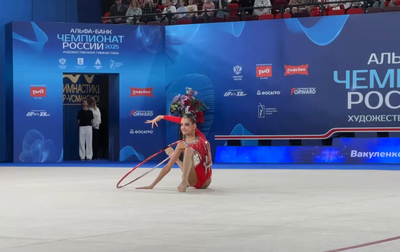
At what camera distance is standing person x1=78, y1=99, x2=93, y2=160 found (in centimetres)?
2450

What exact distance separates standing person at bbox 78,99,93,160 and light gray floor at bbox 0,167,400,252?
33.8 ft

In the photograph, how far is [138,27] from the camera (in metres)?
24.0

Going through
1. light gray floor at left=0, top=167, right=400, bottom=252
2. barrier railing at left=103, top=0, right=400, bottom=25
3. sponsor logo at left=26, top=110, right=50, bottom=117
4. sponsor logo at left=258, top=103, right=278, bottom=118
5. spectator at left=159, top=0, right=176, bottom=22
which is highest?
spectator at left=159, top=0, right=176, bottom=22

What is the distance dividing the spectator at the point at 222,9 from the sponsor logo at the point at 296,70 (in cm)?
266

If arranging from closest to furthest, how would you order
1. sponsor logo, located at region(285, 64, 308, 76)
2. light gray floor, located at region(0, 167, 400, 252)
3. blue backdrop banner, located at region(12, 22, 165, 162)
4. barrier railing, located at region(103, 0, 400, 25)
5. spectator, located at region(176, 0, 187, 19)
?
light gray floor, located at region(0, 167, 400, 252) < barrier railing, located at region(103, 0, 400, 25) < sponsor logo, located at region(285, 64, 308, 76) < blue backdrop banner, located at region(12, 22, 165, 162) < spectator, located at region(176, 0, 187, 19)

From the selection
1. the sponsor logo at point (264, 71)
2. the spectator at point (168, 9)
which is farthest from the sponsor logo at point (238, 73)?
the spectator at point (168, 9)

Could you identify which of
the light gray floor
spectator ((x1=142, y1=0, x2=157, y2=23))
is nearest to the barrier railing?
spectator ((x1=142, y1=0, x2=157, y2=23))

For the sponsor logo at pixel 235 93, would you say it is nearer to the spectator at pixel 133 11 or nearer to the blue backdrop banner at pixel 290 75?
the blue backdrop banner at pixel 290 75

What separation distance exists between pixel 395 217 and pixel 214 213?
2.00 metres

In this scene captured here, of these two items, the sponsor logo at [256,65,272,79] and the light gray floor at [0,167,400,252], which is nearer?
the light gray floor at [0,167,400,252]

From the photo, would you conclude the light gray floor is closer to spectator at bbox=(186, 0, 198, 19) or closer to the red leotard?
the red leotard

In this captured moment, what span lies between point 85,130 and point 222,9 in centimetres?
612

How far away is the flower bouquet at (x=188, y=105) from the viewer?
2267cm

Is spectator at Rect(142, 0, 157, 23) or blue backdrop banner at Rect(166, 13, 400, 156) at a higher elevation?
spectator at Rect(142, 0, 157, 23)
